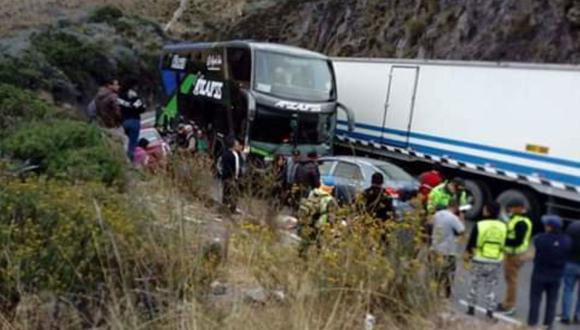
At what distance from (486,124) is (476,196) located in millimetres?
1524

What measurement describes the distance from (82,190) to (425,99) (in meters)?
12.5

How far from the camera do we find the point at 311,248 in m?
5.69

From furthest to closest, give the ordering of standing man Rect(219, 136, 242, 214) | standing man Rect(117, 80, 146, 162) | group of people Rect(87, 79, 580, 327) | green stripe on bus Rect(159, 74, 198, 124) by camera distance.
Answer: green stripe on bus Rect(159, 74, 198, 124) < standing man Rect(117, 80, 146, 162) < standing man Rect(219, 136, 242, 214) < group of people Rect(87, 79, 580, 327)

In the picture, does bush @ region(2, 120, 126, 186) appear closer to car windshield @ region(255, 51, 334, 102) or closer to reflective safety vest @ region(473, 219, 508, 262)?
reflective safety vest @ region(473, 219, 508, 262)

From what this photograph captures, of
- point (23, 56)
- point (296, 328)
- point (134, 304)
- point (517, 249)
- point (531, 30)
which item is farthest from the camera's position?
point (531, 30)

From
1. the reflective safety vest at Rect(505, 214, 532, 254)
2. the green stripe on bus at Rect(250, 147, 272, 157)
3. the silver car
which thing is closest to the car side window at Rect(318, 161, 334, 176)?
the silver car

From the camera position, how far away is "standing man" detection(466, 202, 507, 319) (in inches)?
326

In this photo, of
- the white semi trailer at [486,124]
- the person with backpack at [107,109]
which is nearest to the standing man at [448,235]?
the white semi trailer at [486,124]

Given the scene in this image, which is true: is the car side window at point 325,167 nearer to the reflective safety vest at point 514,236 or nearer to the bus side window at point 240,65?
the bus side window at point 240,65

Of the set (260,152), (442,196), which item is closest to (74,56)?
(260,152)

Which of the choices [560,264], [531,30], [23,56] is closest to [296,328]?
[560,264]

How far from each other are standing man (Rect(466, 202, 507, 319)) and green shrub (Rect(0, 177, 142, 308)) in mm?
4175

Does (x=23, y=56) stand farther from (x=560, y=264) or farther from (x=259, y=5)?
(x=259, y=5)

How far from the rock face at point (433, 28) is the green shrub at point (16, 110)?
1493cm
